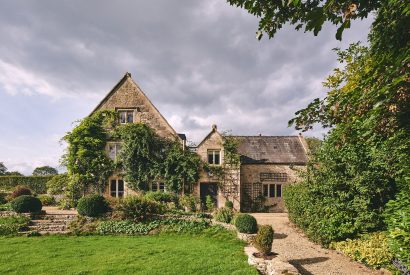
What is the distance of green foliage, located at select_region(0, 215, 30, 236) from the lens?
14.4m

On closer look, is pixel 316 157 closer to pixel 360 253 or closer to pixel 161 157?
pixel 360 253

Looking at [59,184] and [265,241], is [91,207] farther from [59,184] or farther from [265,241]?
[265,241]

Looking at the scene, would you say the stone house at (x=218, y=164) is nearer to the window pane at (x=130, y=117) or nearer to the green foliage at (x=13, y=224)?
the window pane at (x=130, y=117)

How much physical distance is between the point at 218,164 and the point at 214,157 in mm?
693

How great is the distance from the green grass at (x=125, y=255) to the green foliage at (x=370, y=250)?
4.04 metres

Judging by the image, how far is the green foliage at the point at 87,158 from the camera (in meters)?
22.7

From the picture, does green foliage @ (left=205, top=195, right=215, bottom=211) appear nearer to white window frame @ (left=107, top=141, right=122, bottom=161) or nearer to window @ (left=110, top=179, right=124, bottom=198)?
window @ (left=110, top=179, right=124, bottom=198)

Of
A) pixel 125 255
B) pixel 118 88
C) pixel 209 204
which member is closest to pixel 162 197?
pixel 209 204

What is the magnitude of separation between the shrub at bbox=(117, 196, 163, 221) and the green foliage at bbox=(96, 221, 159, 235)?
0.47 metres

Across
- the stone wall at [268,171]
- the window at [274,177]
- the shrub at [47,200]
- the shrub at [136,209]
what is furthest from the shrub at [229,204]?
the shrub at [47,200]

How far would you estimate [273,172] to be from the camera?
2509 centimetres

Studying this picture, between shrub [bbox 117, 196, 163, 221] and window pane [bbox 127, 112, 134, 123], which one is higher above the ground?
window pane [bbox 127, 112, 134, 123]

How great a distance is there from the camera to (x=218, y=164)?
78.5ft

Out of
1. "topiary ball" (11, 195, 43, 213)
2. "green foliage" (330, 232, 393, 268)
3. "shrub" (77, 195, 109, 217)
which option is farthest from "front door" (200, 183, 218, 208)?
"green foliage" (330, 232, 393, 268)
